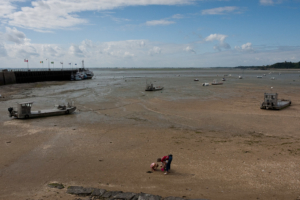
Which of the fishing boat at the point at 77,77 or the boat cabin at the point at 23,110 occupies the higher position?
the fishing boat at the point at 77,77

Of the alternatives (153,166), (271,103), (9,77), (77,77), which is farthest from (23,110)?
(77,77)

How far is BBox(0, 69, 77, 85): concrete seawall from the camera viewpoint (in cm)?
6068

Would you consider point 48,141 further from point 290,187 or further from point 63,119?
point 290,187

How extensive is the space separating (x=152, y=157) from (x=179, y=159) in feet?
4.88

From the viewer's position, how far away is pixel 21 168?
11.1m

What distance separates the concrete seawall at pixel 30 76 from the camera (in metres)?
60.7

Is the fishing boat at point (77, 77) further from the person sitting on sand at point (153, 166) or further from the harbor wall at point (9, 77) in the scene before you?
the person sitting on sand at point (153, 166)

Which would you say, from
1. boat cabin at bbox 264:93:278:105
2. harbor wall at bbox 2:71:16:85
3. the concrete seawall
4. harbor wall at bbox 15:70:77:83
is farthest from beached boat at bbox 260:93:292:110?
harbor wall at bbox 15:70:77:83

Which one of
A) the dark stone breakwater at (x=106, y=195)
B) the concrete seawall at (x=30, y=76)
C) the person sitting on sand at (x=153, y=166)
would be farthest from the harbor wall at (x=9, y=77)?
the person sitting on sand at (x=153, y=166)

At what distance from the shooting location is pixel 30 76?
72.9 meters

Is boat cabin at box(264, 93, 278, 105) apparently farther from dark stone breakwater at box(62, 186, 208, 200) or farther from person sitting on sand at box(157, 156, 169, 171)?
dark stone breakwater at box(62, 186, 208, 200)

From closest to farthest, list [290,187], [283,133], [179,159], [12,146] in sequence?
[290,187] < [179,159] < [12,146] < [283,133]

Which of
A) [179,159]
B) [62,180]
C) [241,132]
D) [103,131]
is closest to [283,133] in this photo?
[241,132]

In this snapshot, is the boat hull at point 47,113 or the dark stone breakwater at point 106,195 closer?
the dark stone breakwater at point 106,195
